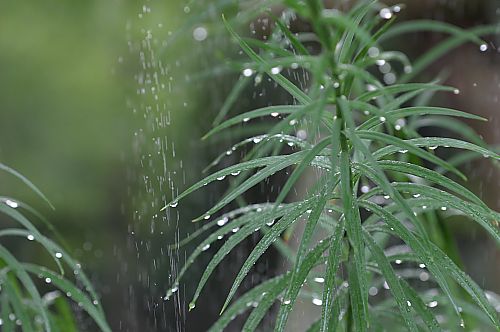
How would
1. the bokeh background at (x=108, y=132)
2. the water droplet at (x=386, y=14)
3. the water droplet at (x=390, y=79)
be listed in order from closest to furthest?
the water droplet at (x=386, y=14), the water droplet at (x=390, y=79), the bokeh background at (x=108, y=132)

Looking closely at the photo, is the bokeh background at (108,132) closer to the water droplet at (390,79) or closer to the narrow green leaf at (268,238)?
the water droplet at (390,79)

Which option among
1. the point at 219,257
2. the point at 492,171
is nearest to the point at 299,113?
the point at 219,257

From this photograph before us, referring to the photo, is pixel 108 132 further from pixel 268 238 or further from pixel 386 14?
pixel 268 238

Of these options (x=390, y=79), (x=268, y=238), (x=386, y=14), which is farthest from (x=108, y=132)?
(x=268, y=238)

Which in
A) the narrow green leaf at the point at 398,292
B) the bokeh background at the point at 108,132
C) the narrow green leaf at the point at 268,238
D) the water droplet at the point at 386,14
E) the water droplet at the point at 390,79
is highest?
the bokeh background at the point at 108,132

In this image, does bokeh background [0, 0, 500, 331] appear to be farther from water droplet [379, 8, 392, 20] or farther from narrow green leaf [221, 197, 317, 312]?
narrow green leaf [221, 197, 317, 312]

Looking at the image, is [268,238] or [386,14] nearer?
[268,238]

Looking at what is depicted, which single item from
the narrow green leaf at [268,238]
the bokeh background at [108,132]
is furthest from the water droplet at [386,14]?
the bokeh background at [108,132]

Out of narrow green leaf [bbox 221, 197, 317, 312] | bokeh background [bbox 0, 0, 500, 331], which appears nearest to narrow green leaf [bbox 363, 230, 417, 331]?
narrow green leaf [bbox 221, 197, 317, 312]

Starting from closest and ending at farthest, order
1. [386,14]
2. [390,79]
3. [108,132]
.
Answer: [386,14]
[390,79]
[108,132]

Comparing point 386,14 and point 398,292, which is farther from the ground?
point 386,14

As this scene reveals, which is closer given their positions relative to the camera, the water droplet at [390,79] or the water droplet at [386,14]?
the water droplet at [386,14]

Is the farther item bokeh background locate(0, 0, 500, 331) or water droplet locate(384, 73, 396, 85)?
bokeh background locate(0, 0, 500, 331)

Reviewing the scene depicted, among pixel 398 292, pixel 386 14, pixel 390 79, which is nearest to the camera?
pixel 398 292
